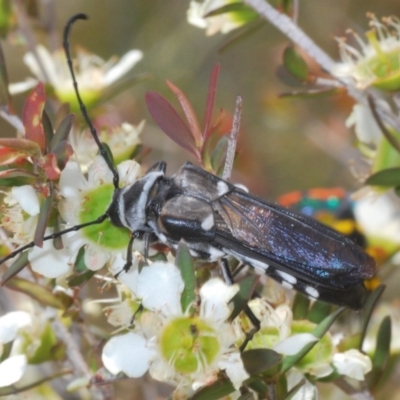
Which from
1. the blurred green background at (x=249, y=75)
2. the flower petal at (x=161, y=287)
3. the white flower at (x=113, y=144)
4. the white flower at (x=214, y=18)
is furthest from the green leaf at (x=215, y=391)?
the blurred green background at (x=249, y=75)

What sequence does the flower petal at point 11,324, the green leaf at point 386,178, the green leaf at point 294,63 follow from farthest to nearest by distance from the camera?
1. the green leaf at point 294,63
2. the green leaf at point 386,178
3. the flower petal at point 11,324

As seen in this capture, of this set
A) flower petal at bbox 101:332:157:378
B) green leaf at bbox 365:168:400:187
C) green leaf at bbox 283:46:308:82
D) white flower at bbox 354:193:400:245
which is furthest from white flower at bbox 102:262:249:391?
white flower at bbox 354:193:400:245

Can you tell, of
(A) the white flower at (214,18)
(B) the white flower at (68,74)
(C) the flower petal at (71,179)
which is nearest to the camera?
(C) the flower petal at (71,179)

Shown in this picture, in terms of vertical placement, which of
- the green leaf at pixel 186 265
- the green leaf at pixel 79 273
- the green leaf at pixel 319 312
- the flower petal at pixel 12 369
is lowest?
the green leaf at pixel 319 312

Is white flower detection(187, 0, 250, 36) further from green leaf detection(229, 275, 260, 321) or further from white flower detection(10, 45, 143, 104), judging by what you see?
green leaf detection(229, 275, 260, 321)

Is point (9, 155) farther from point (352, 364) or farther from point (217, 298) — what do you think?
point (352, 364)

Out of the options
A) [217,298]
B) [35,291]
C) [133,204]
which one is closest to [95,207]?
[133,204]

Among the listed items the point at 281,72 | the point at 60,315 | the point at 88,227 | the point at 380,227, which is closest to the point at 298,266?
the point at 88,227

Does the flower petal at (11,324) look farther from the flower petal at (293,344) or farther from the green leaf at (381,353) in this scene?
the green leaf at (381,353)
